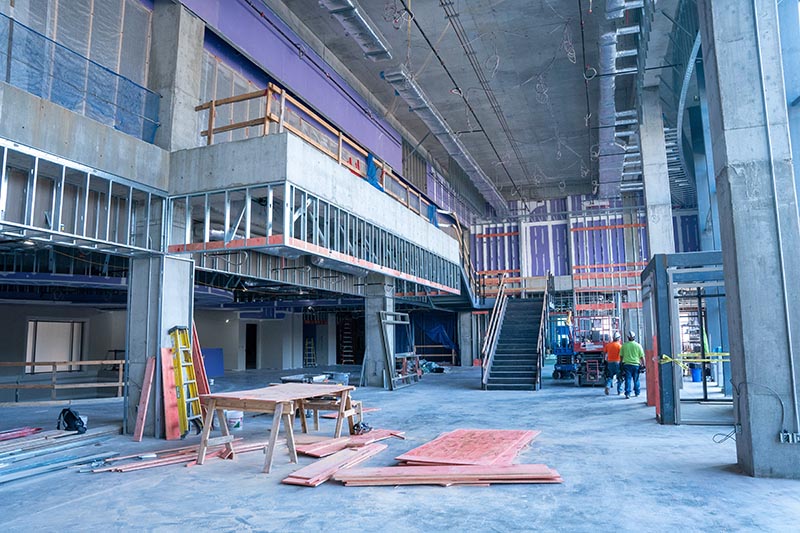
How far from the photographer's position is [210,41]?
13180 millimetres

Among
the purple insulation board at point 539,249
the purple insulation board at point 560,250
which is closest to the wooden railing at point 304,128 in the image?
the purple insulation board at point 539,249

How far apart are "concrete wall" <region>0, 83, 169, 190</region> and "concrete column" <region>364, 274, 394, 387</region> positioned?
10020mm

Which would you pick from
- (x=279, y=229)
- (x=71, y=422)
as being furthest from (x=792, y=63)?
(x=71, y=422)

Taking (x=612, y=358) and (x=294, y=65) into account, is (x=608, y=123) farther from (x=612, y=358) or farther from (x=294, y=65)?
(x=294, y=65)

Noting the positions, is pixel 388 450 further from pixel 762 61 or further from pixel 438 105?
pixel 438 105

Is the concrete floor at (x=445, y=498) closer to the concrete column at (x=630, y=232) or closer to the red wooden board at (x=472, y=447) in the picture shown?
the red wooden board at (x=472, y=447)

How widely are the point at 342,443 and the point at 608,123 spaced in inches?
572

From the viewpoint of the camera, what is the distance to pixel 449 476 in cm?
679

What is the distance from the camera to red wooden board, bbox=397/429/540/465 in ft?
24.9

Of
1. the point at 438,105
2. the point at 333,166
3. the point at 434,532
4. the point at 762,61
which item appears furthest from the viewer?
the point at 438,105

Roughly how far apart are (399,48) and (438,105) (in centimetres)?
426

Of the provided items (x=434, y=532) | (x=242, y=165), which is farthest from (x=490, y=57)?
(x=434, y=532)

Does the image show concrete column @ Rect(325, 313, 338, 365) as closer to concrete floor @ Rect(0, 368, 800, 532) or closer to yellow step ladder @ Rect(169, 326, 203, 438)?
yellow step ladder @ Rect(169, 326, 203, 438)

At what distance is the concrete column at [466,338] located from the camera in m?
31.5
